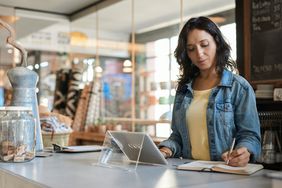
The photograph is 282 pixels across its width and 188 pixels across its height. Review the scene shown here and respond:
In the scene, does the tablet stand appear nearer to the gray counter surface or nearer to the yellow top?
the gray counter surface

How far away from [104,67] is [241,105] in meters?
4.46

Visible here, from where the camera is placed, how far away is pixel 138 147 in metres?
1.34

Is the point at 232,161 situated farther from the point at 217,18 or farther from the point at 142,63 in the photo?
the point at 142,63

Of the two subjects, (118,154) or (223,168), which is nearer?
(223,168)

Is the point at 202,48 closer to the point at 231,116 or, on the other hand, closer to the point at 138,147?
the point at 231,116

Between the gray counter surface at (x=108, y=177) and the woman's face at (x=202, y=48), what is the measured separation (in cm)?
46

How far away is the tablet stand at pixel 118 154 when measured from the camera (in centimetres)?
132

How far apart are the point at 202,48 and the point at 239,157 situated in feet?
1.73

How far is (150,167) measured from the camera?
129cm

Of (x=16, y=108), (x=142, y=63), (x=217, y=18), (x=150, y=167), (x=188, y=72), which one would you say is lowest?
(x=150, y=167)

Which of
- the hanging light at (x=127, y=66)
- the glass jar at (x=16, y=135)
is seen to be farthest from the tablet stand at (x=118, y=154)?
the hanging light at (x=127, y=66)

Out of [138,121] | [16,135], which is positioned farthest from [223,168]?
[138,121]

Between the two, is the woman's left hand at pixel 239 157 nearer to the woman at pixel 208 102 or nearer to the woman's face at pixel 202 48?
the woman at pixel 208 102

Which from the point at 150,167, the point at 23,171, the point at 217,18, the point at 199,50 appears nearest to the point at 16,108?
the point at 23,171
